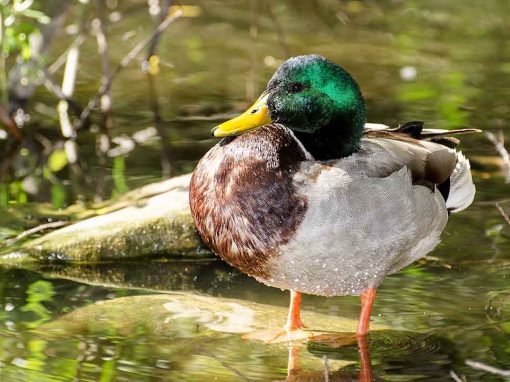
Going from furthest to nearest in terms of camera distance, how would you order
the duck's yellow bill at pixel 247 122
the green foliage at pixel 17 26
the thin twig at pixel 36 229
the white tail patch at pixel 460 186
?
the green foliage at pixel 17 26 < the thin twig at pixel 36 229 < the white tail patch at pixel 460 186 < the duck's yellow bill at pixel 247 122

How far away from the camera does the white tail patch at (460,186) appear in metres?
5.52

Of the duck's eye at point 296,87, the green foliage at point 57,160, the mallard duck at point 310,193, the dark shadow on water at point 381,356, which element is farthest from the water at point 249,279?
the duck's eye at point 296,87

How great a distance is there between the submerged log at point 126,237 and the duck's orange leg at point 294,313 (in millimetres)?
1079

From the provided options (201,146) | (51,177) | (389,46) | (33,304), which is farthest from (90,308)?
(389,46)

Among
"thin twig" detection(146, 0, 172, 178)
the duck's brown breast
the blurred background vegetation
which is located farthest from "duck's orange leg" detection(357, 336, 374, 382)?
"thin twig" detection(146, 0, 172, 178)

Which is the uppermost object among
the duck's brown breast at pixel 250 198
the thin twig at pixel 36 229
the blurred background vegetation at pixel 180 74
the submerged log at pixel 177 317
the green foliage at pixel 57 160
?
the duck's brown breast at pixel 250 198

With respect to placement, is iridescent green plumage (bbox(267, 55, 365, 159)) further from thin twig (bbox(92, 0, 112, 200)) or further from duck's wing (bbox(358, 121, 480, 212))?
thin twig (bbox(92, 0, 112, 200))

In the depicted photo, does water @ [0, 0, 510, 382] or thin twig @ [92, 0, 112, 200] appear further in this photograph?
thin twig @ [92, 0, 112, 200]

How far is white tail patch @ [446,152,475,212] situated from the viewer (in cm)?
552

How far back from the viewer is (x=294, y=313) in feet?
16.7

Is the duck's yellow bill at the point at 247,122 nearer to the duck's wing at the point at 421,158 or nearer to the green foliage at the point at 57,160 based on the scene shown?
the duck's wing at the point at 421,158

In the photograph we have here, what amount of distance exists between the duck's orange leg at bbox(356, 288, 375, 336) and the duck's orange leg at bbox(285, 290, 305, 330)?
0.29m

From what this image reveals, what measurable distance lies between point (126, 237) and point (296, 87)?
5.51 ft

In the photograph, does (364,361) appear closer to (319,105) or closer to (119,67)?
(319,105)
